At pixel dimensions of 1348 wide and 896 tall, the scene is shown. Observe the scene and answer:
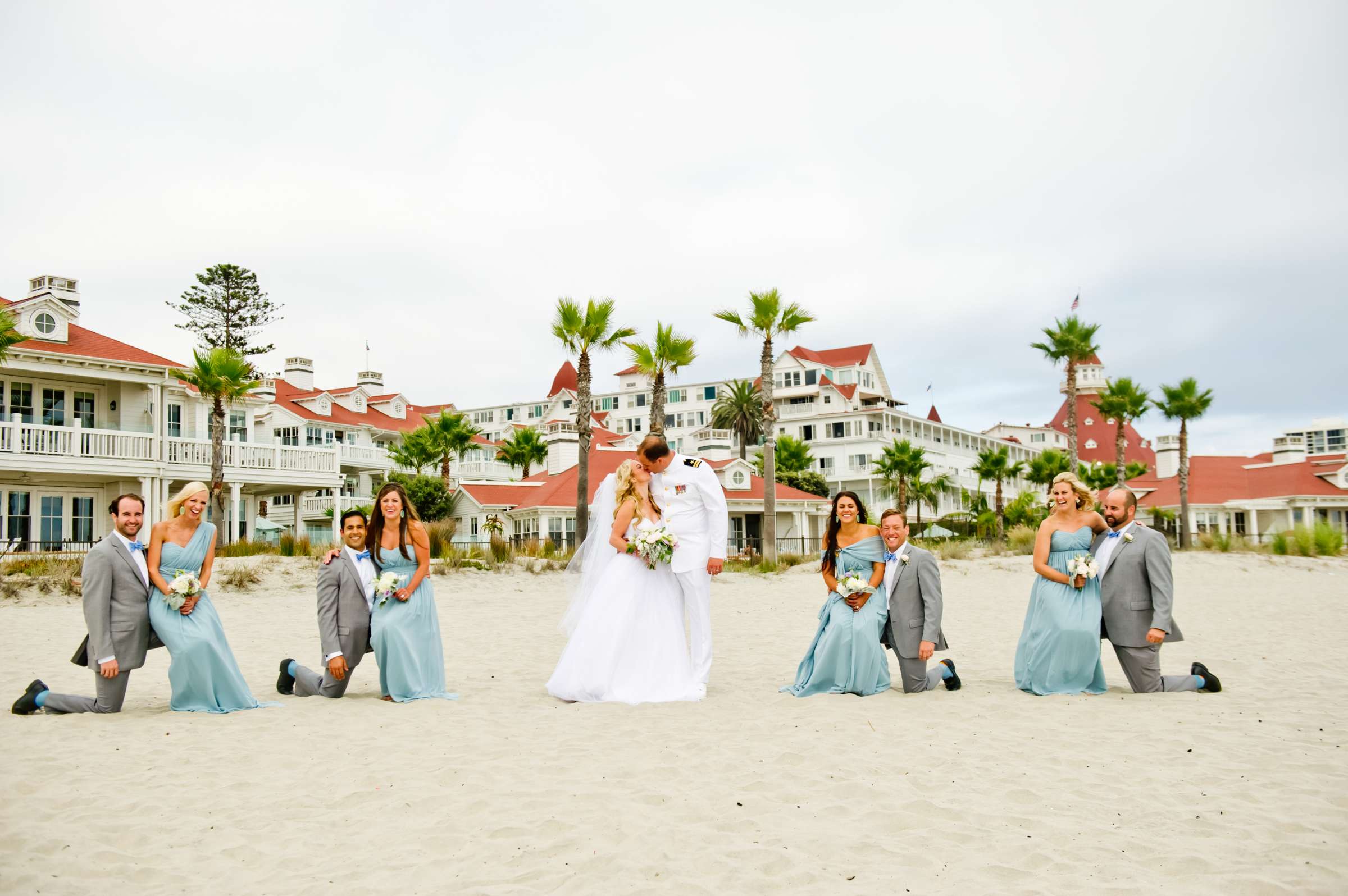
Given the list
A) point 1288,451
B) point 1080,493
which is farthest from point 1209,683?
point 1288,451

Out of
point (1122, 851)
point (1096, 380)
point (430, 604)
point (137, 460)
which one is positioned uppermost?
point (1096, 380)

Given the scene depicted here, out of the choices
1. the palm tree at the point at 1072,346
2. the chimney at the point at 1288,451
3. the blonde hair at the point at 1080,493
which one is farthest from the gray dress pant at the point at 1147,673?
the chimney at the point at 1288,451

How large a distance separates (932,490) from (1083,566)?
193 ft

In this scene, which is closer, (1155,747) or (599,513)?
(1155,747)

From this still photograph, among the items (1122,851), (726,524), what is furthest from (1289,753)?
(726,524)

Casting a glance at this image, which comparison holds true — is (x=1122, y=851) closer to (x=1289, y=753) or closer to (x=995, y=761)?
(x=995, y=761)

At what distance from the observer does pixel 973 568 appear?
87.3ft

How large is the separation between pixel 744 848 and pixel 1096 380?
10873 centimetres

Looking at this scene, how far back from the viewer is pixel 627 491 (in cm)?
908

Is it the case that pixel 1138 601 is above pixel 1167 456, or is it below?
below

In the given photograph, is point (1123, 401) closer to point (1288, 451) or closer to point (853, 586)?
point (1288, 451)

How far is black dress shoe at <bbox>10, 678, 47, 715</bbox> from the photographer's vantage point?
7.64 metres

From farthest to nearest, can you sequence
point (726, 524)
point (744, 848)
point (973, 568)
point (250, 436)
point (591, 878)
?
point (250, 436) → point (973, 568) → point (726, 524) → point (744, 848) → point (591, 878)

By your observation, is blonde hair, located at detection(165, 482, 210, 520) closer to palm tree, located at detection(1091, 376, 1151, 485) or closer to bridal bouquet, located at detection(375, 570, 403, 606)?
bridal bouquet, located at detection(375, 570, 403, 606)
